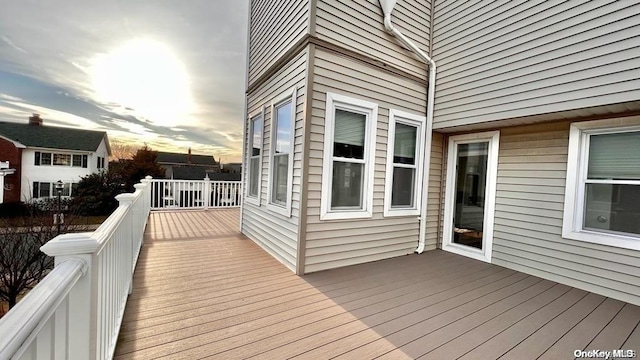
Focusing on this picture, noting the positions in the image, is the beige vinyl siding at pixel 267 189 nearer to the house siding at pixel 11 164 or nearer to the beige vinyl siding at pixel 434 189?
the beige vinyl siding at pixel 434 189

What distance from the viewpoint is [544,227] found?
3.97m

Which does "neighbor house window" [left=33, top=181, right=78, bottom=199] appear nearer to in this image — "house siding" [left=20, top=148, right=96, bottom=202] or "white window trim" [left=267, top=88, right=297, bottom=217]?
"house siding" [left=20, top=148, right=96, bottom=202]

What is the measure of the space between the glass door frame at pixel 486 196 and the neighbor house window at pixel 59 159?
25.9 metres

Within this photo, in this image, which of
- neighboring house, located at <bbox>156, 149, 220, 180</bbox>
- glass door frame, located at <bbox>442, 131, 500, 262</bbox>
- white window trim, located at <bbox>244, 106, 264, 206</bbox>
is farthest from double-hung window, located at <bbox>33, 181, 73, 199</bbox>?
glass door frame, located at <bbox>442, 131, 500, 262</bbox>

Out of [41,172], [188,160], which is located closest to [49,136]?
[41,172]

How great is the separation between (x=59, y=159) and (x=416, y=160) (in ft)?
84.3

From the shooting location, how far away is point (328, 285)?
11.1 feet

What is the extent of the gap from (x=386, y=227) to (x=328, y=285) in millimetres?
1617

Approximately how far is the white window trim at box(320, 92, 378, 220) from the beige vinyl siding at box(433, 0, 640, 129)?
1514 mm

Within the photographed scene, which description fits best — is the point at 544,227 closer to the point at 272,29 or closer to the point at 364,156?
the point at 364,156

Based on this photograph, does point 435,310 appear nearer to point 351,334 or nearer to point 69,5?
point 351,334

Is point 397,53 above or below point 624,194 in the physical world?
above

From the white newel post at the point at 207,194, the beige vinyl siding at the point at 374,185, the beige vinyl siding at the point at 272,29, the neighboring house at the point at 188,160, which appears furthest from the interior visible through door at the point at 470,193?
the neighboring house at the point at 188,160

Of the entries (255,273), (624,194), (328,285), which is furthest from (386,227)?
(624,194)
